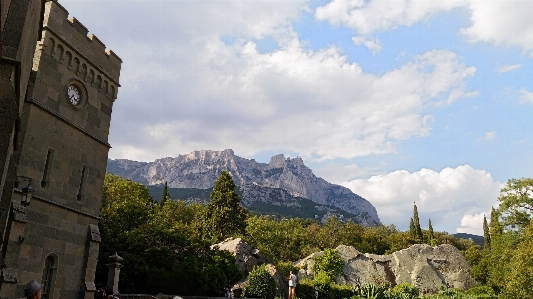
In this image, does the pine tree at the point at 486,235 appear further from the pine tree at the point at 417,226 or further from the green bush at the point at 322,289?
the green bush at the point at 322,289

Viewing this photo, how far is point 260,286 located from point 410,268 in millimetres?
25949

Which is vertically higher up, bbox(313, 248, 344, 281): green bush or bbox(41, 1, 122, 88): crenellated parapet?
bbox(41, 1, 122, 88): crenellated parapet

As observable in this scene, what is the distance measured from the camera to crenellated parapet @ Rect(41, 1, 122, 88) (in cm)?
1628

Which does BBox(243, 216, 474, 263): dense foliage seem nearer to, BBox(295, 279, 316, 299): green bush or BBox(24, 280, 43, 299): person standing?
BBox(295, 279, 316, 299): green bush

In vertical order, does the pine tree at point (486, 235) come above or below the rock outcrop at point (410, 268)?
above

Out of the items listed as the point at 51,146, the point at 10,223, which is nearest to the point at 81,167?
the point at 51,146

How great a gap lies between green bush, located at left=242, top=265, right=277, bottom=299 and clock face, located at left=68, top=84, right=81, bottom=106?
1671 cm

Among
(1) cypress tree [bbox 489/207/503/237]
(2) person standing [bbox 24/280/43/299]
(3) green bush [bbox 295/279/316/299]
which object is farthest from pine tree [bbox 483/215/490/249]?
(2) person standing [bbox 24/280/43/299]

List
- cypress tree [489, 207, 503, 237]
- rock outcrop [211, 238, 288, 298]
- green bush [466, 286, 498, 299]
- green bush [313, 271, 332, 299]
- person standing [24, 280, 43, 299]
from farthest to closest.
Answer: cypress tree [489, 207, 503, 237], green bush [466, 286, 498, 299], green bush [313, 271, 332, 299], rock outcrop [211, 238, 288, 298], person standing [24, 280, 43, 299]

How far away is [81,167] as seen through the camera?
17781 millimetres

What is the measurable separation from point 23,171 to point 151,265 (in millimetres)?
12379

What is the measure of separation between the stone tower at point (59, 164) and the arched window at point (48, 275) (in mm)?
36

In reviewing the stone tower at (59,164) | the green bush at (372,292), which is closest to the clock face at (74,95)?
the stone tower at (59,164)

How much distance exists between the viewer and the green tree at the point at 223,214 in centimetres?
5144
